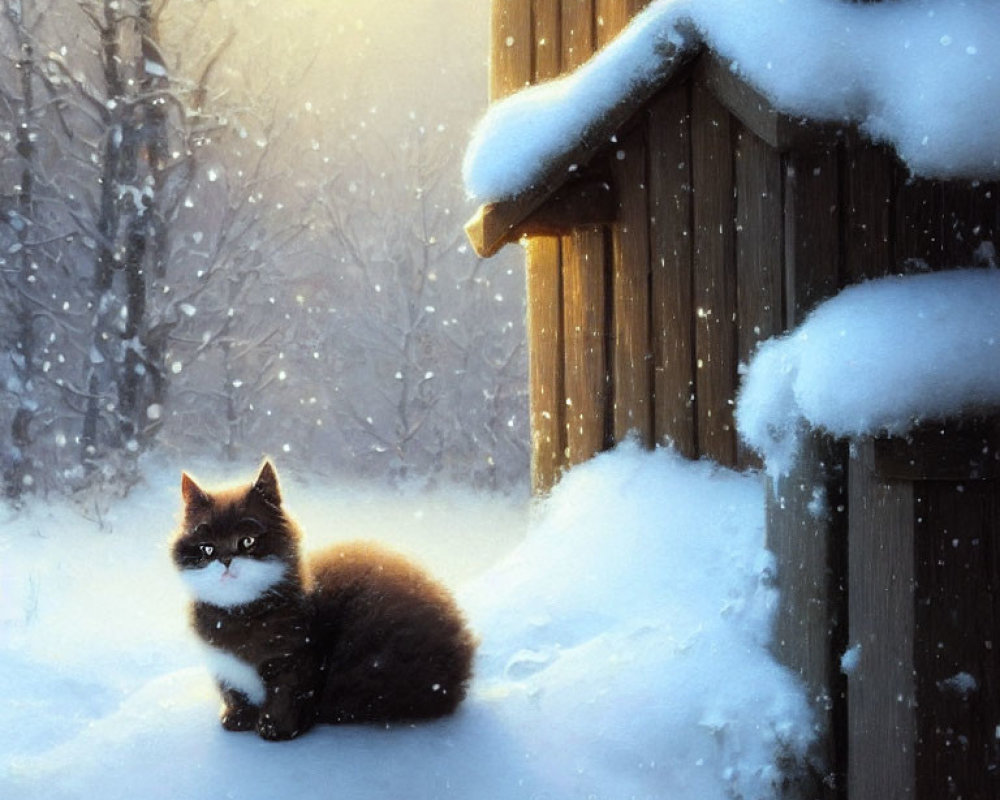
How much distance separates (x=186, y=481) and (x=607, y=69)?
1.98 m

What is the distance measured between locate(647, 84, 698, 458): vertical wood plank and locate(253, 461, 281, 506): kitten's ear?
5.60 feet

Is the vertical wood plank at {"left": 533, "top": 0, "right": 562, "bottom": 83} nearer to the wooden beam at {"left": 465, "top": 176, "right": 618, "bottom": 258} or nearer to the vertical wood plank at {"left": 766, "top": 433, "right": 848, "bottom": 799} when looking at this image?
the wooden beam at {"left": 465, "top": 176, "right": 618, "bottom": 258}

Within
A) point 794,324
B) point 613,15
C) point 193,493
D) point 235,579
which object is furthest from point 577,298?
point 235,579

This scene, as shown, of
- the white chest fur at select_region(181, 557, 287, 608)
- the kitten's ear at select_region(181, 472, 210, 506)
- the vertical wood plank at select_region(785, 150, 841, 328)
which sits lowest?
the white chest fur at select_region(181, 557, 287, 608)

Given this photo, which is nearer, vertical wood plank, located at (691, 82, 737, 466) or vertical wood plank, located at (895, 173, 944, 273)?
vertical wood plank, located at (895, 173, 944, 273)

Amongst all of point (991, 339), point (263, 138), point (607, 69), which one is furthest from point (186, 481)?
point (263, 138)

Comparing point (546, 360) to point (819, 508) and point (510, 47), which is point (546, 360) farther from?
point (819, 508)

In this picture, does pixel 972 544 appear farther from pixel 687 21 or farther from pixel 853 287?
pixel 687 21

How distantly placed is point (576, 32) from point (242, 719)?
3.42m

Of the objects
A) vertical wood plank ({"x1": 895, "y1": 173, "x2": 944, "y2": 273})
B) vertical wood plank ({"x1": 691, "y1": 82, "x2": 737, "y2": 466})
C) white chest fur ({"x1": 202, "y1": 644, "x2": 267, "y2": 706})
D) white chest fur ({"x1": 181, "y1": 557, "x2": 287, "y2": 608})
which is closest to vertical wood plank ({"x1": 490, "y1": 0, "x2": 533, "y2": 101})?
vertical wood plank ({"x1": 691, "y1": 82, "x2": 737, "y2": 466})

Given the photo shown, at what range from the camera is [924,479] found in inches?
103

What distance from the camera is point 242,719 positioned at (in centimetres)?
326

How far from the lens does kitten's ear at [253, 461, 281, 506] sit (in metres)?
3.20

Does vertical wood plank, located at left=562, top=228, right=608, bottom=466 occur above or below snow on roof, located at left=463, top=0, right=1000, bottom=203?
below
